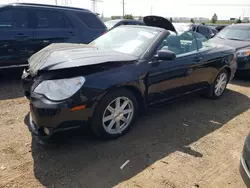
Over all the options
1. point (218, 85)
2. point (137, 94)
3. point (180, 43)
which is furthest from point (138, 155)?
point (218, 85)

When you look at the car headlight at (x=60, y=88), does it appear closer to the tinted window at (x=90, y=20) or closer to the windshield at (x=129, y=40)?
the windshield at (x=129, y=40)

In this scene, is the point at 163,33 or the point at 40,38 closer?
the point at 163,33

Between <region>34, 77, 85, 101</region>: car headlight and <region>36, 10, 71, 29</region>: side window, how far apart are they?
3.33m

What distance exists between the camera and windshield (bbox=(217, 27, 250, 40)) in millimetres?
7504

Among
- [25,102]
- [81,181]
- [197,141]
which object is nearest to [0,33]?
[25,102]

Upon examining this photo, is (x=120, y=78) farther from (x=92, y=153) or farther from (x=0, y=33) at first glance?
(x=0, y=33)

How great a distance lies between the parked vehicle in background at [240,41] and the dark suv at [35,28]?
13.0 ft

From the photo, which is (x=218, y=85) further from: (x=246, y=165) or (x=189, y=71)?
(x=246, y=165)

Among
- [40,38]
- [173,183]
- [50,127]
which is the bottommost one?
[173,183]

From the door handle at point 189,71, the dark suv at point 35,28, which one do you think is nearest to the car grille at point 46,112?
the door handle at point 189,71

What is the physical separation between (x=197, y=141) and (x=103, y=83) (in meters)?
1.55

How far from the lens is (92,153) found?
284 cm

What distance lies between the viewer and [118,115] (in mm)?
3119

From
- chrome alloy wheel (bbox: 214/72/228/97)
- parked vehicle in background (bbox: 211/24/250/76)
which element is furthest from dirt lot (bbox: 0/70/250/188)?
parked vehicle in background (bbox: 211/24/250/76)
